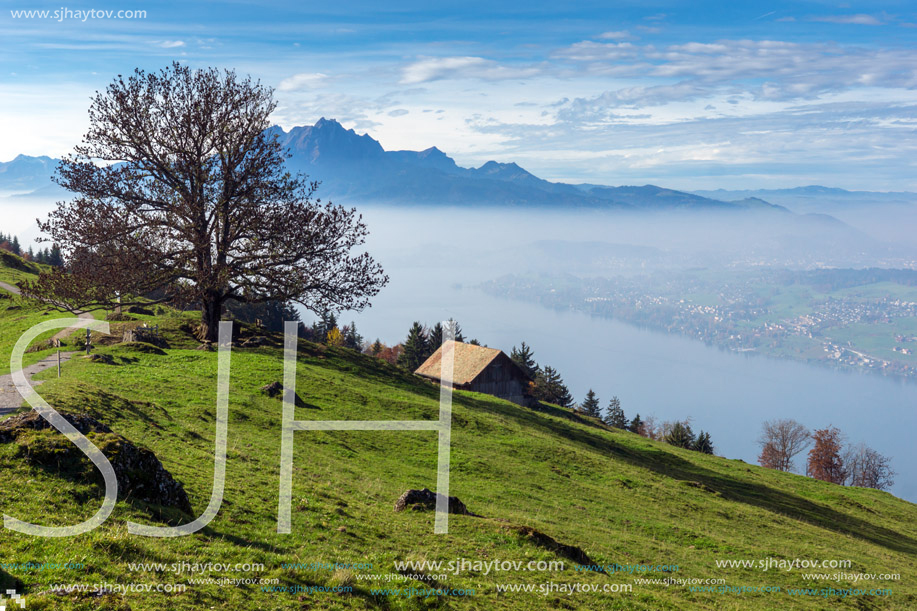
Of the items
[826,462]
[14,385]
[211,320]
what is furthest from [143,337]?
[826,462]

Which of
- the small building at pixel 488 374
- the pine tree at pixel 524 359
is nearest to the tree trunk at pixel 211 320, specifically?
the small building at pixel 488 374

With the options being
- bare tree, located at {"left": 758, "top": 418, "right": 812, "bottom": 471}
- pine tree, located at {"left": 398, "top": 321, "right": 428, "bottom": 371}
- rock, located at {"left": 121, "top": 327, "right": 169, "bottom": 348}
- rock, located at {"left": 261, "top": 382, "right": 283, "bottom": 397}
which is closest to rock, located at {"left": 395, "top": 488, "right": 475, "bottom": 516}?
rock, located at {"left": 261, "top": 382, "right": 283, "bottom": 397}

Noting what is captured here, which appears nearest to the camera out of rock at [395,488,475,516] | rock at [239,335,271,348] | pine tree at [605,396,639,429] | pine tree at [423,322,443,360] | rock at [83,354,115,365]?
rock at [395,488,475,516]

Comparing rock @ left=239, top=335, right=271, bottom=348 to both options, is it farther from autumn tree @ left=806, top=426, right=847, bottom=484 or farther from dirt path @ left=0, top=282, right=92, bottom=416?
autumn tree @ left=806, top=426, right=847, bottom=484

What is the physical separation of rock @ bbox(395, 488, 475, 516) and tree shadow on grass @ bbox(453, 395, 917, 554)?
816 inches

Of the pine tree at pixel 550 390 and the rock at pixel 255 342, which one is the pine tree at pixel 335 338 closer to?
the pine tree at pixel 550 390

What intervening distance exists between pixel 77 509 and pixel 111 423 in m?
7.72

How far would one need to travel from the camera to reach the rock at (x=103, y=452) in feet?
35.5

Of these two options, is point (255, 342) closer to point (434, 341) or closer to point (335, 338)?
point (434, 341)

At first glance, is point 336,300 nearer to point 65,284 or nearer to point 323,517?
point 65,284

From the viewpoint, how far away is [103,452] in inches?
430

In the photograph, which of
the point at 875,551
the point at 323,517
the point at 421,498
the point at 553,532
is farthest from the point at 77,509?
the point at 875,551

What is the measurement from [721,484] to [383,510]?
27.9 metres

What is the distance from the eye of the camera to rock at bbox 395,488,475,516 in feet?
52.7
